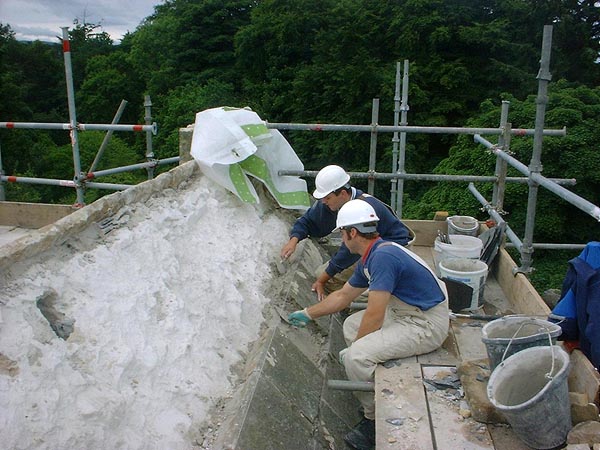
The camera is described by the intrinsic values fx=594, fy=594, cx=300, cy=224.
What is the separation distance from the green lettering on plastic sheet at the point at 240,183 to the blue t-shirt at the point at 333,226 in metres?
0.49

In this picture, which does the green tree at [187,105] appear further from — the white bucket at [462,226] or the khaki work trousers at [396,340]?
the khaki work trousers at [396,340]

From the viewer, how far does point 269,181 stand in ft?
19.4

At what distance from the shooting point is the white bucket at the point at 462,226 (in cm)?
589

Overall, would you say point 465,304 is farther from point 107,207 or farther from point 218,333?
point 107,207

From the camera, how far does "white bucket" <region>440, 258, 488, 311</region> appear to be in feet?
15.2

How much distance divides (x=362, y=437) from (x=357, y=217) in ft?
4.38

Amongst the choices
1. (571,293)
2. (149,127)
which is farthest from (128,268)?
(149,127)

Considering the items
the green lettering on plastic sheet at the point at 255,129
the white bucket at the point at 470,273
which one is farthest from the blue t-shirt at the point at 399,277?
the green lettering on plastic sheet at the point at 255,129

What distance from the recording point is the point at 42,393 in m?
2.60

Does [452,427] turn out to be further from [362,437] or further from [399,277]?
[399,277]

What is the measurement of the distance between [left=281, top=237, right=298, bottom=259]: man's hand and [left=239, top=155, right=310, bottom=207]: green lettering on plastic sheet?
2.99 feet

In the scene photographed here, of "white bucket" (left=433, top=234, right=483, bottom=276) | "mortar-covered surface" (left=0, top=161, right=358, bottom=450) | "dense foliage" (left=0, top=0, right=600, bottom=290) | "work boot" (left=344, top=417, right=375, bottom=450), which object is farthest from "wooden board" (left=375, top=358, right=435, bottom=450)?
"dense foliage" (left=0, top=0, right=600, bottom=290)

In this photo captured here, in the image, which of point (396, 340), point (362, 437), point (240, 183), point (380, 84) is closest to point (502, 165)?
point (240, 183)

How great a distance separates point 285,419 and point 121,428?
937 mm
